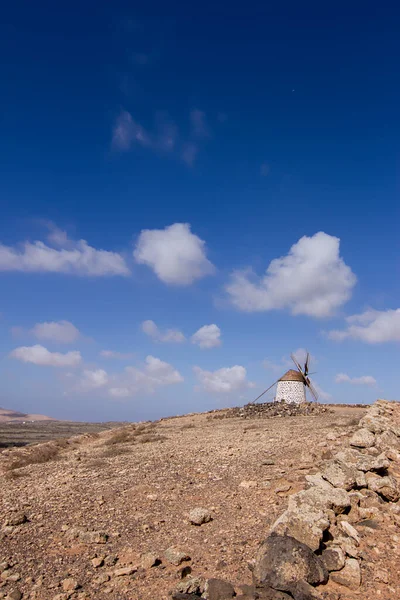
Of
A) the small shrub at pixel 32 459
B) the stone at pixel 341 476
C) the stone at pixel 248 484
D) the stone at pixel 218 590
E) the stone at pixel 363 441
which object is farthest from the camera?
the small shrub at pixel 32 459

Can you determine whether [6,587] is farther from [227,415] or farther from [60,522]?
[227,415]

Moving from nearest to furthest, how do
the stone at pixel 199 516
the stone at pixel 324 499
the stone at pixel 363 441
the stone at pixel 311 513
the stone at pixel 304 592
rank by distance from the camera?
the stone at pixel 304 592
the stone at pixel 311 513
the stone at pixel 324 499
the stone at pixel 199 516
the stone at pixel 363 441

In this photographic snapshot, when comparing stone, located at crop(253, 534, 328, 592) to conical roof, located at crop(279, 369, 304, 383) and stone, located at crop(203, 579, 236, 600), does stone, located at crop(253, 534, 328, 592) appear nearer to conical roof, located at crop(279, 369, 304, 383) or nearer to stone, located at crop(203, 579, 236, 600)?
stone, located at crop(203, 579, 236, 600)

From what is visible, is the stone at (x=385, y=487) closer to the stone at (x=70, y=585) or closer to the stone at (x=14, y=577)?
the stone at (x=70, y=585)

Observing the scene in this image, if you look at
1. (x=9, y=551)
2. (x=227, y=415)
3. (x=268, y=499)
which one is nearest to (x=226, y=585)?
(x=268, y=499)

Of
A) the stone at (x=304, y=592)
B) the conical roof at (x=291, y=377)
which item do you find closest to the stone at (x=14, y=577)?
the stone at (x=304, y=592)

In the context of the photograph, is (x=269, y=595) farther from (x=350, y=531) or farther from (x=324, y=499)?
(x=324, y=499)

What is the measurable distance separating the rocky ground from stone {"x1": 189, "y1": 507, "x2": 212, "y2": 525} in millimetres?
25

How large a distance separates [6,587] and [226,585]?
346 centimetres

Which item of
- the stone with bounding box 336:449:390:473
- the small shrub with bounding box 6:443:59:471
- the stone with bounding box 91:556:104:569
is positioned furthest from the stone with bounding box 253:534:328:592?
the small shrub with bounding box 6:443:59:471

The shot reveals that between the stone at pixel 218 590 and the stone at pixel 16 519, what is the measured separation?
200 inches

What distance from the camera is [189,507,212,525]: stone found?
823 cm

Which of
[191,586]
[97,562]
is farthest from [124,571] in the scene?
[191,586]

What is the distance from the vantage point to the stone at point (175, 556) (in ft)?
22.0
